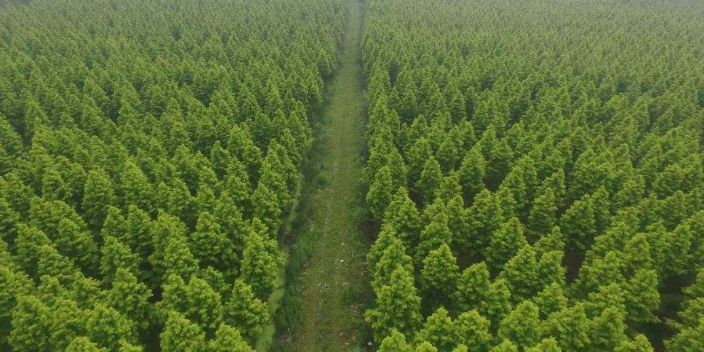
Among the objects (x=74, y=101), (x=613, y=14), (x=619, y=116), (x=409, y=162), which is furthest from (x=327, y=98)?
(x=613, y=14)

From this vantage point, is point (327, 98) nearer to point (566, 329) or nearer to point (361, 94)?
point (361, 94)

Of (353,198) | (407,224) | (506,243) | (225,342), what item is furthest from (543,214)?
(225,342)

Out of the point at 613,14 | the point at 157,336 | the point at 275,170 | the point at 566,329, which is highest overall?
the point at 613,14

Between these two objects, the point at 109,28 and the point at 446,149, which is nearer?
the point at 446,149

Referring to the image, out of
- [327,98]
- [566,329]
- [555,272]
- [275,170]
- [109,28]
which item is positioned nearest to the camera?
[566,329]

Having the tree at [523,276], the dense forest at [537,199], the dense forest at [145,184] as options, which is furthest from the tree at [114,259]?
the tree at [523,276]

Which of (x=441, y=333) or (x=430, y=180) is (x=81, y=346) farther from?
(x=430, y=180)

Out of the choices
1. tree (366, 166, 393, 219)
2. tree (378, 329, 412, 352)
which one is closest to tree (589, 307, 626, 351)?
tree (378, 329, 412, 352)

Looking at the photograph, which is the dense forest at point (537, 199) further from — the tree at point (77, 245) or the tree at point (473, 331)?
the tree at point (77, 245)
